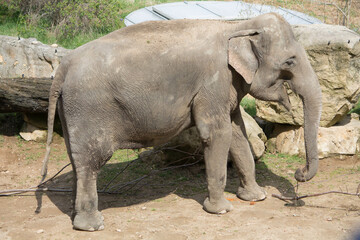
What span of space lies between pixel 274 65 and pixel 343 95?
2663 mm

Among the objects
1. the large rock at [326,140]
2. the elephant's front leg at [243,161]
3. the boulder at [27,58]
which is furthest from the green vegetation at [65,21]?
the elephant's front leg at [243,161]

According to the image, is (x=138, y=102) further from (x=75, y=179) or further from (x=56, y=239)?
(x=56, y=239)

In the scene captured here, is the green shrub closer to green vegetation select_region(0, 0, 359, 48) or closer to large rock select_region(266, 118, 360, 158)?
green vegetation select_region(0, 0, 359, 48)

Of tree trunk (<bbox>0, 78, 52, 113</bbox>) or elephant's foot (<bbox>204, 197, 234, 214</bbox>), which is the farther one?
tree trunk (<bbox>0, 78, 52, 113</bbox>)

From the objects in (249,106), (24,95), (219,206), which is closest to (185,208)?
(219,206)

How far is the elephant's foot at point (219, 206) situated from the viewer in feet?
19.4

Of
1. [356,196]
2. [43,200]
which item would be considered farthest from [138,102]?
[356,196]

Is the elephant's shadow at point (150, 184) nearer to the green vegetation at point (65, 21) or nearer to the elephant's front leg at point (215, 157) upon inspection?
the elephant's front leg at point (215, 157)

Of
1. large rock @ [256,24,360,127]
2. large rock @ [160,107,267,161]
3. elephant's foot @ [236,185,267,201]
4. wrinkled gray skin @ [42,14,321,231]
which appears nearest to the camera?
wrinkled gray skin @ [42,14,321,231]

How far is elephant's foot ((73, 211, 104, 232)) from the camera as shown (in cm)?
552

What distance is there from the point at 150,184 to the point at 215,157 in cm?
164

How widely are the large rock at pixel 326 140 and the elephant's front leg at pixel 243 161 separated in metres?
1.81

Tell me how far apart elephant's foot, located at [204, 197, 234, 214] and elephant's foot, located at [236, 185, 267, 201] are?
1.40ft

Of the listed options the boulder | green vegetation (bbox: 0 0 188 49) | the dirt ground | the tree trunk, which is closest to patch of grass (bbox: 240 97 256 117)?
the dirt ground
